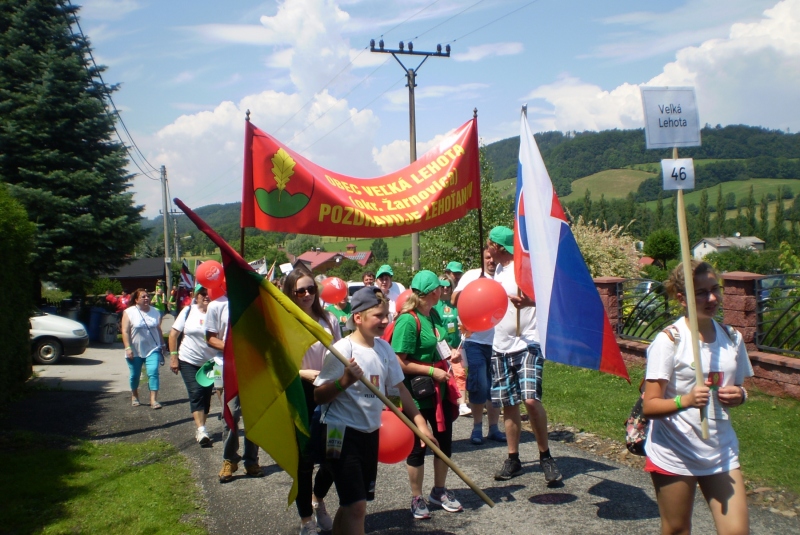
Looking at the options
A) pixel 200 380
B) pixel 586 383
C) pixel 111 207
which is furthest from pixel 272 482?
pixel 111 207

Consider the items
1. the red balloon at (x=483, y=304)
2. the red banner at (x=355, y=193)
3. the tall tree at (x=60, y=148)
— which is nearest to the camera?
the red balloon at (x=483, y=304)

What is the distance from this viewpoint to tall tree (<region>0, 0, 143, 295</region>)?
21141mm

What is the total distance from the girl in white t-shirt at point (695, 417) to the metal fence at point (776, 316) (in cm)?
545

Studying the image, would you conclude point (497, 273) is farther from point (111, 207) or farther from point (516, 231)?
point (111, 207)

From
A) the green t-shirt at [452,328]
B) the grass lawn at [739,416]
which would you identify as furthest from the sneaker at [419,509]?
the green t-shirt at [452,328]

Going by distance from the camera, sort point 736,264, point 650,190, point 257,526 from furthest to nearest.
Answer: point 650,190 → point 736,264 → point 257,526

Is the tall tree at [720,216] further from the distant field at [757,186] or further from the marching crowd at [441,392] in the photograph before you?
the marching crowd at [441,392]

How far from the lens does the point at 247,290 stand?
3.81m

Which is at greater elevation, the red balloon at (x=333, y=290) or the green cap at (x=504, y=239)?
the green cap at (x=504, y=239)

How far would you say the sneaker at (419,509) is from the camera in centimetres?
500

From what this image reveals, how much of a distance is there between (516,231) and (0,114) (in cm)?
2067

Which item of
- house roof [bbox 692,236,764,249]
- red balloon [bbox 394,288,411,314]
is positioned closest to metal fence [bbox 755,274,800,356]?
red balloon [bbox 394,288,411,314]

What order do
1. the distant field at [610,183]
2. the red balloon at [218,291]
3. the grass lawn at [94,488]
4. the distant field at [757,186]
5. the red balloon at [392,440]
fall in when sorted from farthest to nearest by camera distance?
the distant field at [757,186] < the distant field at [610,183] < the red balloon at [218,291] < the grass lawn at [94,488] < the red balloon at [392,440]

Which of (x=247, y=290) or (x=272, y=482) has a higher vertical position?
(x=247, y=290)
